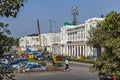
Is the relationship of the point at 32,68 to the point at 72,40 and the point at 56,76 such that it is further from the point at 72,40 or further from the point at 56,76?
the point at 72,40

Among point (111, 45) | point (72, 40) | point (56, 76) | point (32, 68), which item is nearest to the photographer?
point (111, 45)

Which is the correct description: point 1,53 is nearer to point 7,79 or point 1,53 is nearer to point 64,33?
point 7,79

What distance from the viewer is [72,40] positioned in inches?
3797

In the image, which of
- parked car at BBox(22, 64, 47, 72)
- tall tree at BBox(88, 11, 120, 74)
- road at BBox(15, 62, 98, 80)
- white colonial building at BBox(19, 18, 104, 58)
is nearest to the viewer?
tall tree at BBox(88, 11, 120, 74)

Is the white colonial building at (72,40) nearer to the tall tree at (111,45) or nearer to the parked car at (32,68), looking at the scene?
the parked car at (32,68)

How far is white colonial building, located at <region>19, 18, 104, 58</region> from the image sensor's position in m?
84.1

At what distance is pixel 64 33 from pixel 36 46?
40.8 m

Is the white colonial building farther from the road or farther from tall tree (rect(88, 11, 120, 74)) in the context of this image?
tall tree (rect(88, 11, 120, 74))

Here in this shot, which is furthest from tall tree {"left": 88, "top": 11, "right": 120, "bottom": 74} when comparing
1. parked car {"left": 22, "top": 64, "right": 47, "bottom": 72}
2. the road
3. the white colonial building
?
the white colonial building

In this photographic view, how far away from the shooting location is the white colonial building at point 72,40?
276 feet

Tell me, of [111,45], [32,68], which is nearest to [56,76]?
[32,68]

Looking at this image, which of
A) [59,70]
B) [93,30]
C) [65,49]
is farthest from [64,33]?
[59,70]

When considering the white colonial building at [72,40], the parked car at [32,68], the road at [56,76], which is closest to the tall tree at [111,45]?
the road at [56,76]

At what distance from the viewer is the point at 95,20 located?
8169 centimetres
